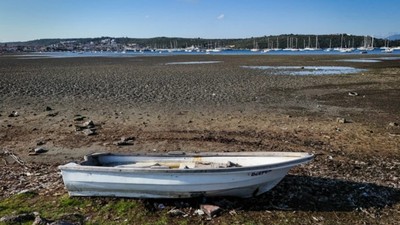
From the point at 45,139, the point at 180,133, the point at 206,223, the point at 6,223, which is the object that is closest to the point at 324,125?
the point at 180,133

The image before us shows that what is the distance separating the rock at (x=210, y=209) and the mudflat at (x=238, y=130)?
62 centimetres

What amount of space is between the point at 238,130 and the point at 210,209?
6986 mm

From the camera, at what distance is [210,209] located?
7.27 metres

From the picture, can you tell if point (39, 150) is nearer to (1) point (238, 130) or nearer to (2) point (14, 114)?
(2) point (14, 114)

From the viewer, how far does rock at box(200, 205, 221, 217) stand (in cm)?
722

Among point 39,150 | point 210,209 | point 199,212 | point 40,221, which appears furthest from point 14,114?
point 210,209

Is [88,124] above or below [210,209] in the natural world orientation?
above

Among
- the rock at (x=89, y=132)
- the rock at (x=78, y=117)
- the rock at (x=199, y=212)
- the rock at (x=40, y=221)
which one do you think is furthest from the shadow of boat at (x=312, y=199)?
the rock at (x=78, y=117)

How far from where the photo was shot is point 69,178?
7668 mm

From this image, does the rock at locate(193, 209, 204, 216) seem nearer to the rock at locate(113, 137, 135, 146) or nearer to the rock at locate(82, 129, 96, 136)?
the rock at locate(113, 137, 135, 146)

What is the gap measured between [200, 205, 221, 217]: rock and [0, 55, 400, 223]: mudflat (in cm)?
62

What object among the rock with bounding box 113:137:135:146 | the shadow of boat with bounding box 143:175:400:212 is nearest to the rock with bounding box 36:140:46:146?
the rock with bounding box 113:137:135:146

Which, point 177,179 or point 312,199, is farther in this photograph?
point 312,199

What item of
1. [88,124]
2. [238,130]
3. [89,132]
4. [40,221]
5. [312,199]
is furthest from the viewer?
[88,124]
